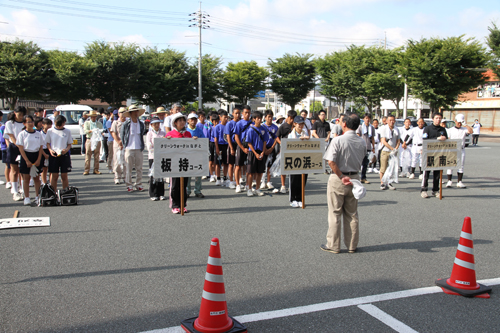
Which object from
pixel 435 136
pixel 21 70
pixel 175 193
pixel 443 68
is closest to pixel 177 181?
pixel 175 193

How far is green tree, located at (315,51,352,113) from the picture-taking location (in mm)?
45250

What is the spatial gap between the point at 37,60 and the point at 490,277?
42.2m

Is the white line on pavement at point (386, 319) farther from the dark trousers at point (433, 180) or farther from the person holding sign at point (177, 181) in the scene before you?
the dark trousers at point (433, 180)

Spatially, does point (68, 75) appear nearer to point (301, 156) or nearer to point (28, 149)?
point (28, 149)

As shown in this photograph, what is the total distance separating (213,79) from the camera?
51125 millimetres

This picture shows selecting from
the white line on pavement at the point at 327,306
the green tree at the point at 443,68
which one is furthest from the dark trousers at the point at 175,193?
the green tree at the point at 443,68

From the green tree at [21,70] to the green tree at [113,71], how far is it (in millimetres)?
4861

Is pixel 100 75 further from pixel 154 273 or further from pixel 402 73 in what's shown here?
pixel 154 273

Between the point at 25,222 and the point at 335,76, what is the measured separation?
4329cm

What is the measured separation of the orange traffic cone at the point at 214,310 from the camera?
3330 millimetres

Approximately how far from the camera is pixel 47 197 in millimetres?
8227

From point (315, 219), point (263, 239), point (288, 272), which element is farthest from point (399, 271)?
point (315, 219)

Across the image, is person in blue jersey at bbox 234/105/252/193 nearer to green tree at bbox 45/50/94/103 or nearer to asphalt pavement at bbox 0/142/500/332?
asphalt pavement at bbox 0/142/500/332

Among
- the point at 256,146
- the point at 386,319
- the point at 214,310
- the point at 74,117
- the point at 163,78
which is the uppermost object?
the point at 163,78
